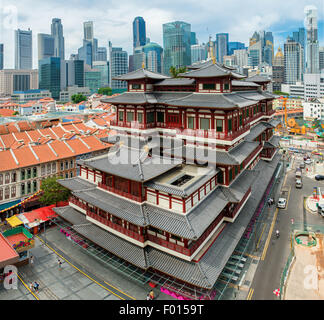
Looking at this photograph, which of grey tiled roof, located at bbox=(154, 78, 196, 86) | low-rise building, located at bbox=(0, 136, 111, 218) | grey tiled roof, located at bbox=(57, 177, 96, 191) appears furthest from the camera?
low-rise building, located at bbox=(0, 136, 111, 218)

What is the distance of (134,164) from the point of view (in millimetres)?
27500

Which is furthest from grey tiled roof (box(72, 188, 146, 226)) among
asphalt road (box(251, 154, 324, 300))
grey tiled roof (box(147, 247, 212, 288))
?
asphalt road (box(251, 154, 324, 300))

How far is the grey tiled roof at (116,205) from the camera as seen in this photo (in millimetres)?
25572

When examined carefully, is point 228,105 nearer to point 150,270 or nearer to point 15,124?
point 150,270

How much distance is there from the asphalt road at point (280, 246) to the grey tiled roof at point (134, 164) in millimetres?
15184

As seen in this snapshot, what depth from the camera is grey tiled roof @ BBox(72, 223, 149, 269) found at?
25359 mm

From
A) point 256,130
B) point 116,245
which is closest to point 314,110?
point 256,130

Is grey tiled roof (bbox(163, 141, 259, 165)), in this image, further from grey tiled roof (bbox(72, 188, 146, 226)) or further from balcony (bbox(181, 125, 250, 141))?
grey tiled roof (bbox(72, 188, 146, 226))

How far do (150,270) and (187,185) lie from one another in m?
9.85

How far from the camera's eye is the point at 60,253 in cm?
3244

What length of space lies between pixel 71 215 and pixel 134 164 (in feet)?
45.3

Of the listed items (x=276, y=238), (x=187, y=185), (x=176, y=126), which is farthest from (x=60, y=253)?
(x=276, y=238)

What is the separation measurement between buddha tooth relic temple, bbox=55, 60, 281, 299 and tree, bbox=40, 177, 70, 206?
4.25 m

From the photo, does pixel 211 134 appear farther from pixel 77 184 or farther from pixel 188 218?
pixel 77 184
